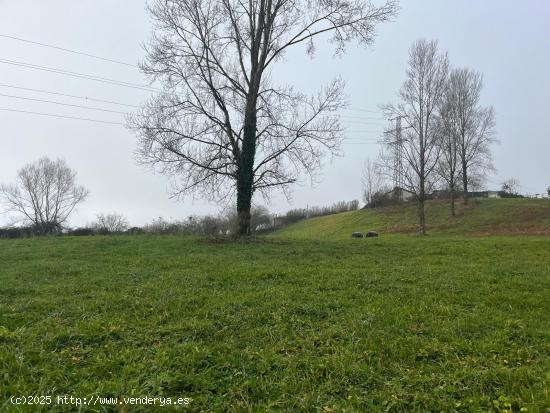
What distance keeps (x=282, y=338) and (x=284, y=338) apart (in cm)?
2

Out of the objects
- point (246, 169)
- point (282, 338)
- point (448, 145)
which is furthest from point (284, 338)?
point (448, 145)

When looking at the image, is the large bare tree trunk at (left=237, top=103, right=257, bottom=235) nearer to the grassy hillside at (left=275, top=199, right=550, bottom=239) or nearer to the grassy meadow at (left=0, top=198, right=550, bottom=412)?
the grassy meadow at (left=0, top=198, right=550, bottom=412)

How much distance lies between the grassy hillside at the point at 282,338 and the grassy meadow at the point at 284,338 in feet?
0.06

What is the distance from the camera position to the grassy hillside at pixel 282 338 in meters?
3.14

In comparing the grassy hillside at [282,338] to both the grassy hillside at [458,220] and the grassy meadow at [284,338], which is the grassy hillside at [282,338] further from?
the grassy hillside at [458,220]

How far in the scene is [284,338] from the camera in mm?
4242

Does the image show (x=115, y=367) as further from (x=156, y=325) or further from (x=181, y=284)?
(x=181, y=284)

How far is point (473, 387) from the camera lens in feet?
10.4

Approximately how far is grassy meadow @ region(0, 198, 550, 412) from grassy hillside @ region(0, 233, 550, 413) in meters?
0.02

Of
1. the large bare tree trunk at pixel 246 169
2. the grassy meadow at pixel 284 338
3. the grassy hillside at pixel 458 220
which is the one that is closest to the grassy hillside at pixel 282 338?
the grassy meadow at pixel 284 338

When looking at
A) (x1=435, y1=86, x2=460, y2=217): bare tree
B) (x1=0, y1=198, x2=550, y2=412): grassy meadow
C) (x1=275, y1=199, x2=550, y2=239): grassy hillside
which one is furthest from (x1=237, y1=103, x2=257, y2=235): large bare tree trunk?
(x1=435, y1=86, x2=460, y2=217): bare tree

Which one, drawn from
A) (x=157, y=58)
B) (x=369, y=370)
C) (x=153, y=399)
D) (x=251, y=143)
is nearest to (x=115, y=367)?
(x=153, y=399)

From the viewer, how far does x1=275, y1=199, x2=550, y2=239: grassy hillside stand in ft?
102

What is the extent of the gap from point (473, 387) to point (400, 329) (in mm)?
1279
